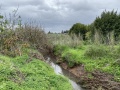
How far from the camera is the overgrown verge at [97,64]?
14086mm

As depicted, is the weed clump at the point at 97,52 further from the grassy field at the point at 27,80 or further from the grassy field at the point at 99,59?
the grassy field at the point at 27,80

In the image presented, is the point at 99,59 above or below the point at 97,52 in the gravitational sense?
below

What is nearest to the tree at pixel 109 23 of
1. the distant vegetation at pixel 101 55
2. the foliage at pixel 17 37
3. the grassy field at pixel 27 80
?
the distant vegetation at pixel 101 55

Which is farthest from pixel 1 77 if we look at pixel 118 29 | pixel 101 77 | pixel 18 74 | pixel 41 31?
pixel 118 29

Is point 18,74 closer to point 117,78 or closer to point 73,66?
point 117,78

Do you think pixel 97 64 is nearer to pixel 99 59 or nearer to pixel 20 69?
pixel 99 59

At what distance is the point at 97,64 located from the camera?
17.0 metres

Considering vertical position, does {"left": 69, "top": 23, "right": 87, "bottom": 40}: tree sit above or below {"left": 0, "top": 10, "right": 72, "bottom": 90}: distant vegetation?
above

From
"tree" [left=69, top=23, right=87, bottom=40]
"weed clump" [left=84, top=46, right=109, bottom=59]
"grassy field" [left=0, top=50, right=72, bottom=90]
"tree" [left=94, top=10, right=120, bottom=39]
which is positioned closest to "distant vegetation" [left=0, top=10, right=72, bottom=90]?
"grassy field" [left=0, top=50, right=72, bottom=90]

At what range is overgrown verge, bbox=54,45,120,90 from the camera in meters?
14.1

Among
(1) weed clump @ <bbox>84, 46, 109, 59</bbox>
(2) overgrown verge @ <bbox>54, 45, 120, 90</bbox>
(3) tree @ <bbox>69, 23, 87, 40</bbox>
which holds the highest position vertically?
(3) tree @ <bbox>69, 23, 87, 40</bbox>

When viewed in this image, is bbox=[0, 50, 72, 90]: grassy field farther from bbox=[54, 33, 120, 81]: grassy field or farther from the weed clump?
the weed clump

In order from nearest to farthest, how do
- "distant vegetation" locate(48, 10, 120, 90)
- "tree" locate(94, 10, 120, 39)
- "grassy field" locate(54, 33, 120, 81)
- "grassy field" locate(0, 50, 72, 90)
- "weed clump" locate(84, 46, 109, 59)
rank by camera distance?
"grassy field" locate(0, 50, 72, 90)
"distant vegetation" locate(48, 10, 120, 90)
"grassy field" locate(54, 33, 120, 81)
"weed clump" locate(84, 46, 109, 59)
"tree" locate(94, 10, 120, 39)

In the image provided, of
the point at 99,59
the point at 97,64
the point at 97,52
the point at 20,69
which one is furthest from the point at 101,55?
the point at 20,69
